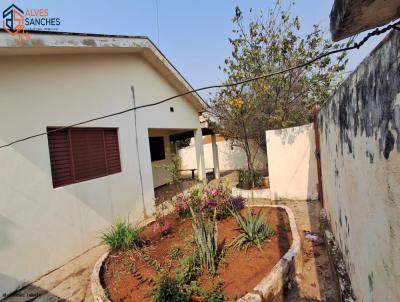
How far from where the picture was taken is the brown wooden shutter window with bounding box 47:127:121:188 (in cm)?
516

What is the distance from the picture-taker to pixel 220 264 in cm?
358

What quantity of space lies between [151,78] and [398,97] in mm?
7882

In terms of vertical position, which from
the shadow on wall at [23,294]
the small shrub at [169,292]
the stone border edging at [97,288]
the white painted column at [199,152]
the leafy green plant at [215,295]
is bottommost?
the shadow on wall at [23,294]

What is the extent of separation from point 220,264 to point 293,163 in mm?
4716

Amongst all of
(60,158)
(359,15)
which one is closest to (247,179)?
(60,158)

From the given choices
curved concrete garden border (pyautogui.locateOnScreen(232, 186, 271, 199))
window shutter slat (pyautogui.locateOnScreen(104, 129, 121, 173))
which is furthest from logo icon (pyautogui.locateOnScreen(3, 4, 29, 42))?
curved concrete garden border (pyautogui.locateOnScreen(232, 186, 271, 199))

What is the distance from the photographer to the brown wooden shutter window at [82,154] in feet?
16.9

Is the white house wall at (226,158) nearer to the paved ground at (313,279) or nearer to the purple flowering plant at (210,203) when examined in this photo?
the purple flowering plant at (210,203)

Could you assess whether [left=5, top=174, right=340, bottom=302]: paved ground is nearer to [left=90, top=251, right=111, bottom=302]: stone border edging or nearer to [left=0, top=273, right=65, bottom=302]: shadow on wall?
[left=0, top=273, right=65, bottom=302]: shadow on wall

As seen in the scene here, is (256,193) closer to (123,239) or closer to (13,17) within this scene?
(123,239)

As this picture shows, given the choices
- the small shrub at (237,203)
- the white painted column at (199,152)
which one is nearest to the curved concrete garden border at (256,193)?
the small shrub at (237,203)

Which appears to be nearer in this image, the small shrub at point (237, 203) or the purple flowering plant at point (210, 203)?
the purple flowering plant at point (210, 203)

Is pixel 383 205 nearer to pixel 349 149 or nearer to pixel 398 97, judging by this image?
pixel 398 97

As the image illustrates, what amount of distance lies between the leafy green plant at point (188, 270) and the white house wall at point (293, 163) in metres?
4.77
